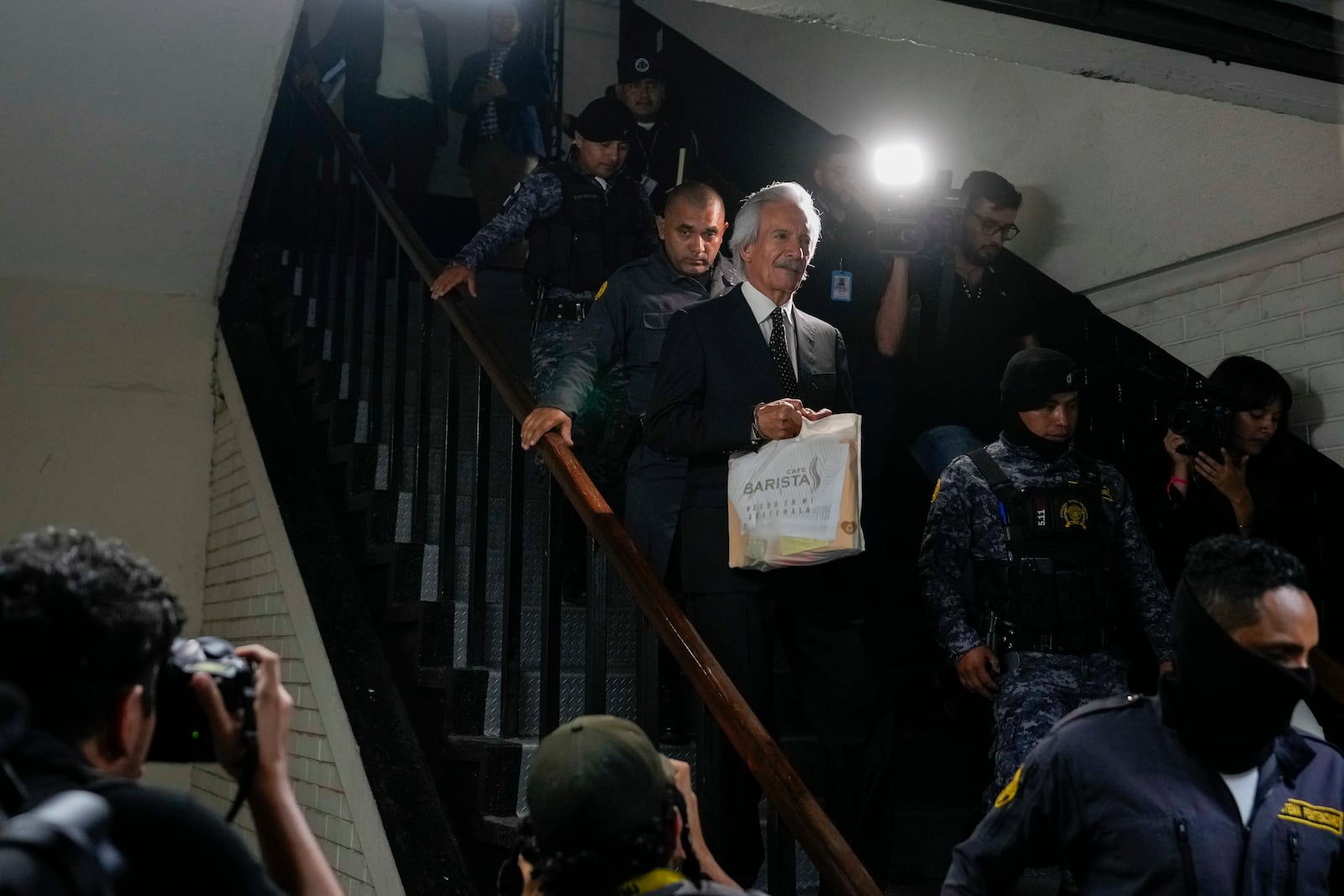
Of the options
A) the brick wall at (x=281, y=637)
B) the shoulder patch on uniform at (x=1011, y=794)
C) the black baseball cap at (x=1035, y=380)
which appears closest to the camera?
the shoulder patch on uniform at (x=1011, y=794)

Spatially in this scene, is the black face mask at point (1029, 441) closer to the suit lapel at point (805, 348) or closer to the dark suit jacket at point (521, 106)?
the suit lapel at point (805, 348)

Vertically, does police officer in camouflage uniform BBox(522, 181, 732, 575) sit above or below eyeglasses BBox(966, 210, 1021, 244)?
below

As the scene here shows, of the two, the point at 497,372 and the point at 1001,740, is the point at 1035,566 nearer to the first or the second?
the point at 1001,740

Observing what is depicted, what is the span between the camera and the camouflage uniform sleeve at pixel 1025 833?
181cm

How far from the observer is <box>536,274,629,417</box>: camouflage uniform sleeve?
298 centimetres

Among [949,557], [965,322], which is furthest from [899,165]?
[949,557]

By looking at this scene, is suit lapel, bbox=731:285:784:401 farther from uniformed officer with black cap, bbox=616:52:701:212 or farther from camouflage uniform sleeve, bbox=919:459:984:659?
uniformed officer with black cap, bbox=616:52:701:212

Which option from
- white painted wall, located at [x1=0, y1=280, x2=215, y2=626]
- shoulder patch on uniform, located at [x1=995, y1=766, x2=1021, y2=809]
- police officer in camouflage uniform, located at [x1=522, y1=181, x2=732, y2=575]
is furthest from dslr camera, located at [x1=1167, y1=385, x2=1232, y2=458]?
white painted wall, located at [x1=0, y1=280, x2=215, y2=626]

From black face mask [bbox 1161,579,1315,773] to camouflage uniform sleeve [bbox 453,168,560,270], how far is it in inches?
93.8

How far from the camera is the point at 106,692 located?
114 centimetres

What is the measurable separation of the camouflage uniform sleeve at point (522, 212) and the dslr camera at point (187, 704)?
8.17 feet

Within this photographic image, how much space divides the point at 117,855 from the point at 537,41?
513 centimetres

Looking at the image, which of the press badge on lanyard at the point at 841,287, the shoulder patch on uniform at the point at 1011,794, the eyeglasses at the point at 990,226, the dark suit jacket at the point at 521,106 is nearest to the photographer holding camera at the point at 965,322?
the eyeglasses at the point at 990,226

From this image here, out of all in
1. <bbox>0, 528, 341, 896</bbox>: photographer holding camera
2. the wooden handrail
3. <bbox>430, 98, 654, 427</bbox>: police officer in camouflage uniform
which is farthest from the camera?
<bbox>430, 98, 654, 427</bbox>: police officer in camouflage uniform
